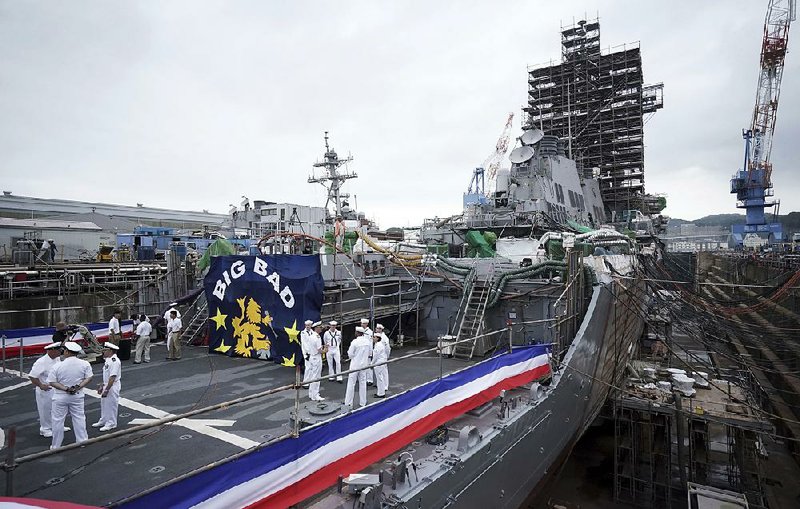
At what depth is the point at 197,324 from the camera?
13758 mm

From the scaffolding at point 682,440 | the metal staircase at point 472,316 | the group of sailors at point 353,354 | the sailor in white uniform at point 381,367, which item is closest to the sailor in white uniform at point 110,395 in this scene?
the group of sailors at point 353,354

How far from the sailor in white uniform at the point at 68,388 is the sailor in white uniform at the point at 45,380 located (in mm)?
309

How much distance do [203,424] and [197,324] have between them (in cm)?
790

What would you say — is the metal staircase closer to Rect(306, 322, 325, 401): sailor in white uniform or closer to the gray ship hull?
the gray ship hull

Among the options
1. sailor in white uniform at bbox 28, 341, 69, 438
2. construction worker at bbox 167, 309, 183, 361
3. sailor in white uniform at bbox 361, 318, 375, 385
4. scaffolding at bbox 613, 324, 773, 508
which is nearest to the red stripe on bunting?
sailor in white uniform at bbox 361, 318, 375, 385

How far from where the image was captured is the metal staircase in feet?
37.9

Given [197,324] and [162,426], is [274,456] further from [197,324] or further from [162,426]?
[197,324]

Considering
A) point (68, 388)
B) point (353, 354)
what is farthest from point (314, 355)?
point (68, 388)

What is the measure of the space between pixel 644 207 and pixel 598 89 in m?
10.5

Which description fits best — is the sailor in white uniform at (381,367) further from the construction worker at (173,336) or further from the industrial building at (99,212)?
the industrial building at (99,212)

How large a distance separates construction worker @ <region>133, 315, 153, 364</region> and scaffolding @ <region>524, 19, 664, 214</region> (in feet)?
104

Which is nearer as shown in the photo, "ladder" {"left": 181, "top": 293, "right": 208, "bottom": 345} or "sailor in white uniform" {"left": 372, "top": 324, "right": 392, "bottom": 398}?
"sailor in white uniform" {"left": 372, "top": 324, "right": 392, "bottom": 398}

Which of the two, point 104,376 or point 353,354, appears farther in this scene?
point 353,354

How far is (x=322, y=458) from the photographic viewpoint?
443 cm
